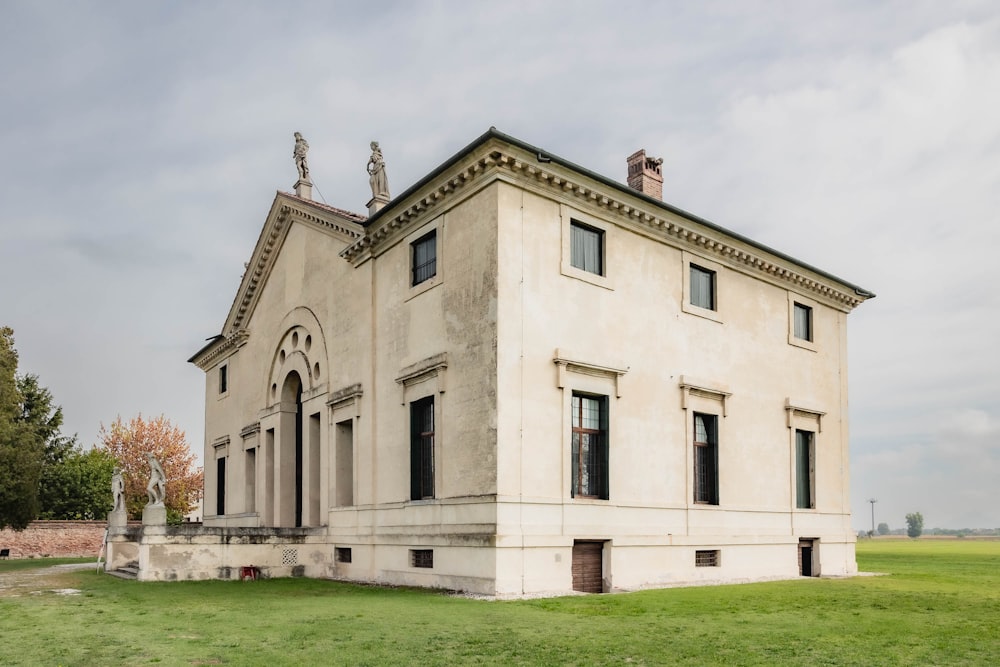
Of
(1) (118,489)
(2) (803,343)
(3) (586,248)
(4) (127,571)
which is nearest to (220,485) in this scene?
(1) (118,489)

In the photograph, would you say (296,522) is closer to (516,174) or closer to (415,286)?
(415,286)

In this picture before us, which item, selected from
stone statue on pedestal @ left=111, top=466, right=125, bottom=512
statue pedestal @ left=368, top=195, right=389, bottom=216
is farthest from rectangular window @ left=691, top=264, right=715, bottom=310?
stone statue on pedestal @ left=111, top=466, right=125, bottom=512

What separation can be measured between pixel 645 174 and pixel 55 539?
36.8m

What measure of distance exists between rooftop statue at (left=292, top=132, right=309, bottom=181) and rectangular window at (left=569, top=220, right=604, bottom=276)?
44.0 ft

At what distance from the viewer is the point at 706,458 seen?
24.5 metres

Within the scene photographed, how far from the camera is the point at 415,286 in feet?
74.1

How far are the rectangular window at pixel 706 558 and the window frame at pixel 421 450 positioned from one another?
7.45m

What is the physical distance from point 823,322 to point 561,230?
1336 cm

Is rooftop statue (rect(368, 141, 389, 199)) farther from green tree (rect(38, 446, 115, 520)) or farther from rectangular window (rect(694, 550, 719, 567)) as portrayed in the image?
green tree (rect(38, 446, 115, 520))

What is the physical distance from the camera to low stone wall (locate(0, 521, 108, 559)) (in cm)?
4444

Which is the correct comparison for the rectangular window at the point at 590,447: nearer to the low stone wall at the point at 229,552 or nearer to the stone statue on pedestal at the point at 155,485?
the low stone wall at the point at 229,552

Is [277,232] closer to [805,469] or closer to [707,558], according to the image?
[707,558]

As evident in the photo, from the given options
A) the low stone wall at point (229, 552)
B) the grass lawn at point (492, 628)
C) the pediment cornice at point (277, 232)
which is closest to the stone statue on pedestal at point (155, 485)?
→ the low stone wall at point (229, 552)

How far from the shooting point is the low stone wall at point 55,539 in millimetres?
44438
